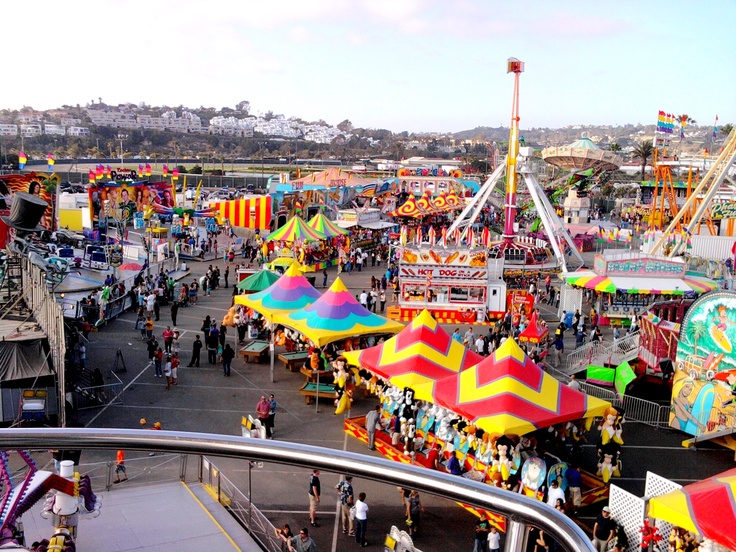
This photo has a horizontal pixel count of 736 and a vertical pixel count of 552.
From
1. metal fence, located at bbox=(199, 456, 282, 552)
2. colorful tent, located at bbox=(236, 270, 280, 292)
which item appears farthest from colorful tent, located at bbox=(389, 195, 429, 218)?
metal fence, located at bbox=(199, 456, 282, 552)

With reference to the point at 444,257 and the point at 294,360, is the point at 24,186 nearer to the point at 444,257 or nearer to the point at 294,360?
the point at 444,257

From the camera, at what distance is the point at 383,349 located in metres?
13.4

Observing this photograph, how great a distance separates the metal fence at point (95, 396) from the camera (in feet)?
44.2

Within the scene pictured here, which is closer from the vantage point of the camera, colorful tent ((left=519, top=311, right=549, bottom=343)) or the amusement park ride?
colorful tent ((left=519, top=311, right=549, bottom=343))

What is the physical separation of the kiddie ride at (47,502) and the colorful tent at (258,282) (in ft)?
53.4

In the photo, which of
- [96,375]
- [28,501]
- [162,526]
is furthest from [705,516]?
[96,375]

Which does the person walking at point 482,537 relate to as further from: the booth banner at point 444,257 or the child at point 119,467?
the booth banner at point 444,257

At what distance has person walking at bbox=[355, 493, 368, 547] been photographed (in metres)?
8.45

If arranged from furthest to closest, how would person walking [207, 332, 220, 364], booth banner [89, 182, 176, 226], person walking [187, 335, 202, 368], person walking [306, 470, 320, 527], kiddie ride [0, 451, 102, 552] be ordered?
booth banner [89, 182, 176, 226], person walking [207, 332, 220, 364], person walking [187, 335, 202, 368], person walking [306, 470, 320, 527], kiddie ride [0, 451, 102, 552]

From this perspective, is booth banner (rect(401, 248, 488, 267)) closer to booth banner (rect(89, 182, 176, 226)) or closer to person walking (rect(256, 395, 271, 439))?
person walking (rect(256, 395, 271, 439))

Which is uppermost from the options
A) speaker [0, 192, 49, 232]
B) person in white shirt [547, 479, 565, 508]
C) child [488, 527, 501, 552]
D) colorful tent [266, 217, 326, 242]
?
speaker [0, 192, 49, 232]

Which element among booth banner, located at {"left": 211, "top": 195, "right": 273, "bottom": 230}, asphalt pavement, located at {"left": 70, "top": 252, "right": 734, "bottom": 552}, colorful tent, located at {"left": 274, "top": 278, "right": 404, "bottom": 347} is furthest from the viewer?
booth banner, located at {"left": 211, "top": 195, "right": 273, "bottom": 230}

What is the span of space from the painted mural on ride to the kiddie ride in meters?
11.4

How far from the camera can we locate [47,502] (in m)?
3.93
